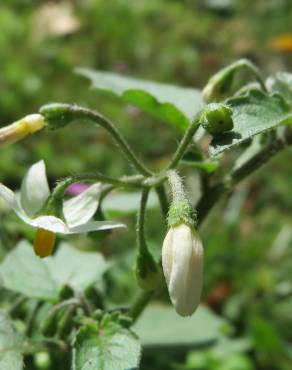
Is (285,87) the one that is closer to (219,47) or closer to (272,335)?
(272,335)

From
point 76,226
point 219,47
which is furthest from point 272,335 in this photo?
point 219,47

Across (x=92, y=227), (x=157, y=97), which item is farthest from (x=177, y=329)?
(x=92, y=227)

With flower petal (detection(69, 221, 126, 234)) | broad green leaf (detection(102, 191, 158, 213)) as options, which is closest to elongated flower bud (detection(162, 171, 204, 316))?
flower petal (detection(69, 221, 126, 234))

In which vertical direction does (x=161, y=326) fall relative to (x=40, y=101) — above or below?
below

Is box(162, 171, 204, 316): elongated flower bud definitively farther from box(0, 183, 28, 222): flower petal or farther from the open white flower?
box(0, 183, 28, 222): flower petal

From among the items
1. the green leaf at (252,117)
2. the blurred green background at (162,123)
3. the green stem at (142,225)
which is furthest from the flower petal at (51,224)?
the blurred green background at (162,123)

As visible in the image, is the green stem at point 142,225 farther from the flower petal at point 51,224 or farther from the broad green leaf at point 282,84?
the broad green leaf at point 282,84

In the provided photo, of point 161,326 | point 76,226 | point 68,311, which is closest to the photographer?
point 76,226
